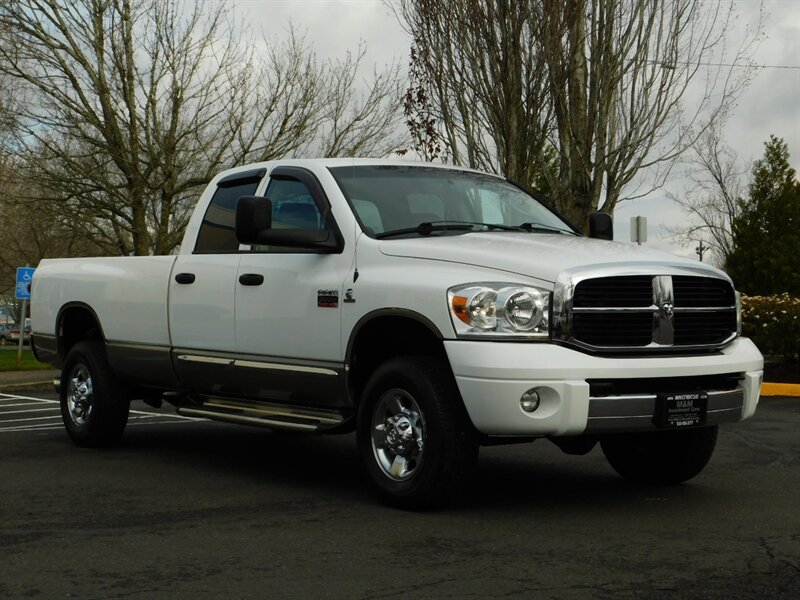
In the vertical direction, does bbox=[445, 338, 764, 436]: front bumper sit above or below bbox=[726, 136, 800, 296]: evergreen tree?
below

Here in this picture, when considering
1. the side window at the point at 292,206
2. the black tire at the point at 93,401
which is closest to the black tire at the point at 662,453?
the side window at the point at 292,206

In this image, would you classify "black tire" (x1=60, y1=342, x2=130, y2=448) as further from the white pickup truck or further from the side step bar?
the side step bar

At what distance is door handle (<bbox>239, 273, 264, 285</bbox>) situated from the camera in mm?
7973

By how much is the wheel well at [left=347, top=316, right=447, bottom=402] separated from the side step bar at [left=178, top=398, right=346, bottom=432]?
269 mm

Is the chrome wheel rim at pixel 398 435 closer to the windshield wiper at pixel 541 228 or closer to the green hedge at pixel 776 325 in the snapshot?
the windshield wiper at pixel 541 228

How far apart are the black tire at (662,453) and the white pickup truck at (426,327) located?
0.04 ft

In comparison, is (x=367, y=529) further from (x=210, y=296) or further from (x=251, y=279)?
(x=210, y=296)

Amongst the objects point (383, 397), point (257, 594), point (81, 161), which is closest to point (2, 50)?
point (81, 161)

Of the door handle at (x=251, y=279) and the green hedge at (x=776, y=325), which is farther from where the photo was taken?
the green hedge at (x=776, y=325)

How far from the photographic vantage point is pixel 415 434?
6844 mm

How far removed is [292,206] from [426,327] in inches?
68.2

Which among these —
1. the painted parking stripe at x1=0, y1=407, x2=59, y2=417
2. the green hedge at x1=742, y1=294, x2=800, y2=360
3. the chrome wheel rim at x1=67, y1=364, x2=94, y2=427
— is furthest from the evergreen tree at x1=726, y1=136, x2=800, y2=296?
the chrome wheel rim at x1=67, y1=364, x2=94, y2=427

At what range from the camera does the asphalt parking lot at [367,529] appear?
16.7 ft

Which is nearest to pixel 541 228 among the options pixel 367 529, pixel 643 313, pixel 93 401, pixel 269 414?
pixel 643 313
